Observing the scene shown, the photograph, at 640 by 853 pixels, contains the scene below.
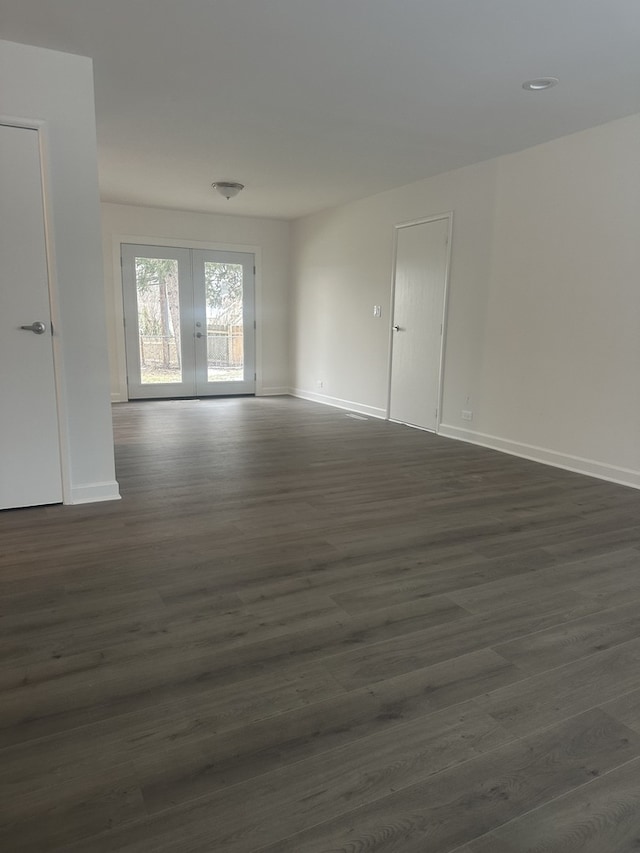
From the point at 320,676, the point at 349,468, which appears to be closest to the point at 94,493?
the point at 349,468

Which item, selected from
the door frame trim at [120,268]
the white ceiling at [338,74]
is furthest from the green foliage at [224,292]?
the white ceiling at [338,74]

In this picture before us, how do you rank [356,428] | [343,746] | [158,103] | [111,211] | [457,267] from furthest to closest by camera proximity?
[111,211], [356,428], [457,267], [158,103], [343,746]

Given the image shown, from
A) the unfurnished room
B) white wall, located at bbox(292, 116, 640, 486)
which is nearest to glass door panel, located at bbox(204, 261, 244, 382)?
the unfurnished room

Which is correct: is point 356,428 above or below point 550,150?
below

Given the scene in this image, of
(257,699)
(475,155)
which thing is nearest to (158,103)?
(475,155)

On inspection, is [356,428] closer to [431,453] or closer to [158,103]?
[431,453]

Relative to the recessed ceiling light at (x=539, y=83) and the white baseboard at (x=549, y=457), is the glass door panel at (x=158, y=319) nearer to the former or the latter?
the white baseboard at (x=549, y=457)

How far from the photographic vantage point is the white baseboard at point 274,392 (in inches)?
342

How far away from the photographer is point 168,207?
740 centimetres

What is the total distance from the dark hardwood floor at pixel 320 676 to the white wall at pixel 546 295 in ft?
3.30

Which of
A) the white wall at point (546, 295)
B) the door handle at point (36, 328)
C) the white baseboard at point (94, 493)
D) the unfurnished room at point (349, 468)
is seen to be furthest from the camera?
the white wall at point (546, 295)

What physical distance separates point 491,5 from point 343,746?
3141 millimetres

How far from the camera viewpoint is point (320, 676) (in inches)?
70.0

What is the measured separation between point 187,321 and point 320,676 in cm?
682
